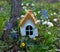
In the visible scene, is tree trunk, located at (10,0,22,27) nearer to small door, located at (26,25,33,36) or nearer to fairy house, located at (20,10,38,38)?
fairy house, located at (20,10,38,38)

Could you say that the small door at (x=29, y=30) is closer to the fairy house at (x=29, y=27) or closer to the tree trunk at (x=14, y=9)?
the fairy house at (x=29, y=27)

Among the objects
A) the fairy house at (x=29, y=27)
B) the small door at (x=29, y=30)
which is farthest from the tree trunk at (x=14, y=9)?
the small door at (x=29, y=30)

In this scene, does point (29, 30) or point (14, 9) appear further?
point (29, 30)

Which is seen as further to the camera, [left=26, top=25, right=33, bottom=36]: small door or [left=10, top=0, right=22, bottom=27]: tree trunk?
[left=26, top=25, right=33, bottom=36]: small door

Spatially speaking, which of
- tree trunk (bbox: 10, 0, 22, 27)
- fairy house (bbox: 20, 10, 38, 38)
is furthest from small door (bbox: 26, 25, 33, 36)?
tree trunk (bbox: 10, 0, 22, 27)

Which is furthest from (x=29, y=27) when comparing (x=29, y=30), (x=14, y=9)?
(x=14, y=9)

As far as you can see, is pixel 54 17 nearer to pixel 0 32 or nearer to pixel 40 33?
pixel 40 33

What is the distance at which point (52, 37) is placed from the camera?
429cm

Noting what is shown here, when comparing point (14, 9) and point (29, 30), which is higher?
point (14, 9)

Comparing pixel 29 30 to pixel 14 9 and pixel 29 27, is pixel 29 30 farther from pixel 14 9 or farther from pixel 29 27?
pixel 14 9

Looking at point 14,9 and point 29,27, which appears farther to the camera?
point 29,27

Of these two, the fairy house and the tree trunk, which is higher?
the tree trunk

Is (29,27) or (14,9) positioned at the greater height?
(14,9)

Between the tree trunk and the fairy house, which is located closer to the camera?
the tree trunk
